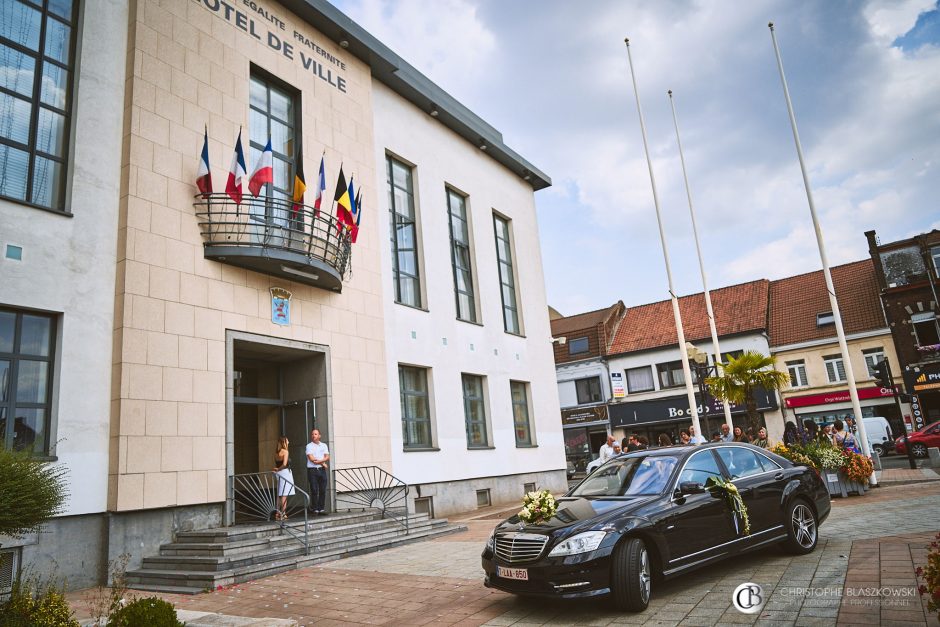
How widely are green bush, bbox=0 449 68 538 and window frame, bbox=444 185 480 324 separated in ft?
45.1

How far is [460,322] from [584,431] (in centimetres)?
2182

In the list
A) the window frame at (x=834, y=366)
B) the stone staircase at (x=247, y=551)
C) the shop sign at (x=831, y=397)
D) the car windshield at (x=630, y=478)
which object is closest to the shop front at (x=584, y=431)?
the shop sign at (x=831, y=397)

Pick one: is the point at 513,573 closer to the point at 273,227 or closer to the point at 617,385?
the point at 273,227

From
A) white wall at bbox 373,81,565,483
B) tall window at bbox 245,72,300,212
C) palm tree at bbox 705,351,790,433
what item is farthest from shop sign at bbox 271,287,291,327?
palm tree at bbox 705,351,790,433

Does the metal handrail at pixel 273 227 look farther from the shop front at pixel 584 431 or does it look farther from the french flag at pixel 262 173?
the shop front at pixel 584 431

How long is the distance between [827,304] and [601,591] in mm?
36359

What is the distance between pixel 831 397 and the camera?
110ft

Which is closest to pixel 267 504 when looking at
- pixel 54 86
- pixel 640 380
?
pixel 54 86

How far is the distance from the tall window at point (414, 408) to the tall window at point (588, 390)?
921 inches

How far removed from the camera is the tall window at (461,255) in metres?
20.7

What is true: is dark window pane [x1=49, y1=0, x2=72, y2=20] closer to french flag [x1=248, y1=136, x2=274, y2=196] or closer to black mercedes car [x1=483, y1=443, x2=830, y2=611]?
french flag [x1=248, y1=136, x2=274, y2=196]

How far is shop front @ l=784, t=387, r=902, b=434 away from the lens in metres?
32.0

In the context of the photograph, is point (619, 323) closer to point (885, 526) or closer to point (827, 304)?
point (827, 304)

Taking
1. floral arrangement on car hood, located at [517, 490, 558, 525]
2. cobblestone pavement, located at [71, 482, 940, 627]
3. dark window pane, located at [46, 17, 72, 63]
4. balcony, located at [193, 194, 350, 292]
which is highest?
dark window pane, located at [46, 17, 72, 63]
